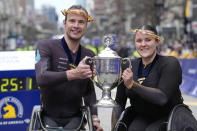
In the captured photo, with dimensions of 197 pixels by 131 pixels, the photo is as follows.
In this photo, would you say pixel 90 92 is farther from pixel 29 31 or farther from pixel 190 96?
pixel 29 31

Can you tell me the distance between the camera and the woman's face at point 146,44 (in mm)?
3891

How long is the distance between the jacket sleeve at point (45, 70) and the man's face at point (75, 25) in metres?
0.24

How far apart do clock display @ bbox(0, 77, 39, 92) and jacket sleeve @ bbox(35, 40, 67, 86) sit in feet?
6.35

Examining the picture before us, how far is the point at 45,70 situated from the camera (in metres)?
3.72

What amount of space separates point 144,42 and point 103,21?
159625mm

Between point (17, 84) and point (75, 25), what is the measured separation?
2223mm

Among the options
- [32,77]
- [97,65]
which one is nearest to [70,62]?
[97,65]

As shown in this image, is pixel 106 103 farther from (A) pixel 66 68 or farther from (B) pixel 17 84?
(B) pixel 17 84

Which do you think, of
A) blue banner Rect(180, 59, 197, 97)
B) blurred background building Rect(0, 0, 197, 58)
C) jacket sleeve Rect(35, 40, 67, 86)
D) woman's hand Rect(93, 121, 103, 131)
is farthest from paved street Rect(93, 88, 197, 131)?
jacket sleeve Rect(35, 40, 67, 86)

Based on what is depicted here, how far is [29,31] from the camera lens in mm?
109875

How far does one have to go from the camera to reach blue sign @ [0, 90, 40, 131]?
578cm

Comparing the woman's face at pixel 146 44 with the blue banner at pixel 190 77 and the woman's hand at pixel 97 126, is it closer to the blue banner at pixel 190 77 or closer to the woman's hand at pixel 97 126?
the woman's hand at pixel 97 126

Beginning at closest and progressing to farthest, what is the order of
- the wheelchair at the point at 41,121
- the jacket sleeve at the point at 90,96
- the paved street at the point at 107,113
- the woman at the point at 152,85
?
the woman at the point at 152,85, the wheelchair at the point at 41,121, the jacket sleeve at the point at 90,96, the paved street at the point at 107,113

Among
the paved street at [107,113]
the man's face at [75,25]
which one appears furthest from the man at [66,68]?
the paved street at [107,113]
